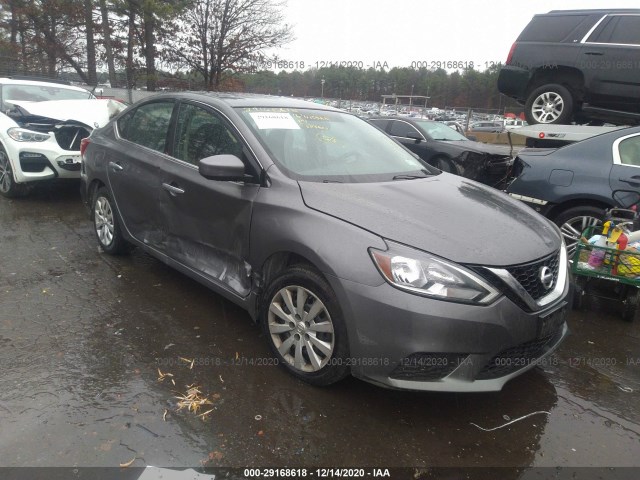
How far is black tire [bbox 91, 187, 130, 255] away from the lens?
4.39m

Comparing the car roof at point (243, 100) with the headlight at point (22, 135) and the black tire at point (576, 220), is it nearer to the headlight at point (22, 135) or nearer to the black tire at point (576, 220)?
the black tire at point (576, 220)

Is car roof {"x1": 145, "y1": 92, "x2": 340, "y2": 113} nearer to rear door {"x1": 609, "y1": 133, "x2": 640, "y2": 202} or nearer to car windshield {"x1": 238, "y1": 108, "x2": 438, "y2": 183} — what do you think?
car windshield {"x1": 238, "y1": 108, "x2": 438, "y2": 183}

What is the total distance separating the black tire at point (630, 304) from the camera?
12.4 ft

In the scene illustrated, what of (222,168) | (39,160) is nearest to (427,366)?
(222,168)

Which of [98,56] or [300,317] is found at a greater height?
[98,56]

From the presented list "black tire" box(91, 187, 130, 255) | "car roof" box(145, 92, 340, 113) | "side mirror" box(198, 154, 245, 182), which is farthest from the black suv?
"black tire" box(91, 187, 130, 255)

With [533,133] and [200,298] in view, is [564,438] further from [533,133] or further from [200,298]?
[533,133]

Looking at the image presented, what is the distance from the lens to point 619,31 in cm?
626

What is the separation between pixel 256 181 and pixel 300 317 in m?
0.93

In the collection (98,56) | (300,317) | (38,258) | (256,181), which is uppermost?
(98,56)

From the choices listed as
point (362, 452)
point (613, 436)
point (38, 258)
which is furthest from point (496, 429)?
point (38, 258)

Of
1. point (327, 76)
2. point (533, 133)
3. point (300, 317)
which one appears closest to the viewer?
point (300, 317)

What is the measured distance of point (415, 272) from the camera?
2295 mm

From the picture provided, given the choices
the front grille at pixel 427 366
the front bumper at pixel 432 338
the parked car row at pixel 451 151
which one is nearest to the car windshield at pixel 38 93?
the parked car row at pixel 451 151
